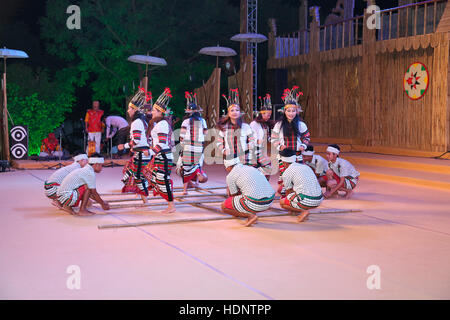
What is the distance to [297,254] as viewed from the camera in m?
5.07

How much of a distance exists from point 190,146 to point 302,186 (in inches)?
117

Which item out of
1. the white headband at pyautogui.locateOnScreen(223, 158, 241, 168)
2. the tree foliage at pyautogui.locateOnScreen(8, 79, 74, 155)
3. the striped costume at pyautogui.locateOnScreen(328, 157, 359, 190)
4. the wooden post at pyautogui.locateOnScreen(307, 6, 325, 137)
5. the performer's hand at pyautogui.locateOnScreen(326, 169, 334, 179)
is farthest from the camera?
the wooden post at pyautogui.locateOnScreen(307, 6, 325, 137)

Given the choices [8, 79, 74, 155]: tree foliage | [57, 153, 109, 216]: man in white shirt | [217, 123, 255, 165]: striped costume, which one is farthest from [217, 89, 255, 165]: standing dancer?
[8, 79, 74, 155]: tree foliage

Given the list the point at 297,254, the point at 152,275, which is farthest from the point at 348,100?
the point at 152,275

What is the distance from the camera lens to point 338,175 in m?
8.44

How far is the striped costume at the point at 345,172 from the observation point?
8336 mm

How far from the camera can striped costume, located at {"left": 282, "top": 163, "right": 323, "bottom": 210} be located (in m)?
6.30

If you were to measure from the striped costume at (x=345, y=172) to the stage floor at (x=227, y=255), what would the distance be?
71cm

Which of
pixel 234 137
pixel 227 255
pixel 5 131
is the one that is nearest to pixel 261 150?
pixel 234 137

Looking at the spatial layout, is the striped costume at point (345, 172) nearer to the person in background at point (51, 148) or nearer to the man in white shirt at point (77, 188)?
the man in white shirt at point (77, 188)

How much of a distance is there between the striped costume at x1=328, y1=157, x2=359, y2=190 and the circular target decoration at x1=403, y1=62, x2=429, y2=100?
5250mm

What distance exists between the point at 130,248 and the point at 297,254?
1.51 m

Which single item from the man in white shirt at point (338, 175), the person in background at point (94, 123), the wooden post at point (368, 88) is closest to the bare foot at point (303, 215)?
the man in white shirt at point (338, 175)

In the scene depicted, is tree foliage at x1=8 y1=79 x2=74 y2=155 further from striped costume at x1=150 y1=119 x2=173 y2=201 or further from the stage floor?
striped costume at x1=150 y1=119 x2=173 y2=201
